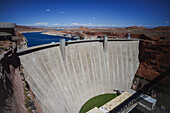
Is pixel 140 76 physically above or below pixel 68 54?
below

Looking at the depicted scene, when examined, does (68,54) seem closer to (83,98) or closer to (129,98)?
(83,98)

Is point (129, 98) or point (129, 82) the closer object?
point (129, 98)

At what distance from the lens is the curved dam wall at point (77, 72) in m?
10.7

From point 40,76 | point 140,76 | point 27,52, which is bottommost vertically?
point 140,76

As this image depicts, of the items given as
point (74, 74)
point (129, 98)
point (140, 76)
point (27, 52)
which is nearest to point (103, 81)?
point (129, 98)

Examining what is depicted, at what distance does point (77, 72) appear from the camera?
15.6 metres

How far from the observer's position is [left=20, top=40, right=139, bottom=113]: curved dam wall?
10.7 m

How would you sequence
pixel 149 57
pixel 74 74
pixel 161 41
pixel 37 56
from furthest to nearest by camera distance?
1. pixel 149 57
2. pixel 161 41
3. pixel 74 74
4. pixel 37 56

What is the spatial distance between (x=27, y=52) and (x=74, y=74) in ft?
22.4

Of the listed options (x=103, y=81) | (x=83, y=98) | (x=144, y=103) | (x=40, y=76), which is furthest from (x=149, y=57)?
(x=40, y=76)

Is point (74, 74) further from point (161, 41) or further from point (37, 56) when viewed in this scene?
point (161, 41)

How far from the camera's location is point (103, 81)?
18203 millimetres

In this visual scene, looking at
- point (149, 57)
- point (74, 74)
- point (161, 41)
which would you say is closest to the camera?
point (74, 74)

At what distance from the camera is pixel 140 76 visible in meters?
19.2
